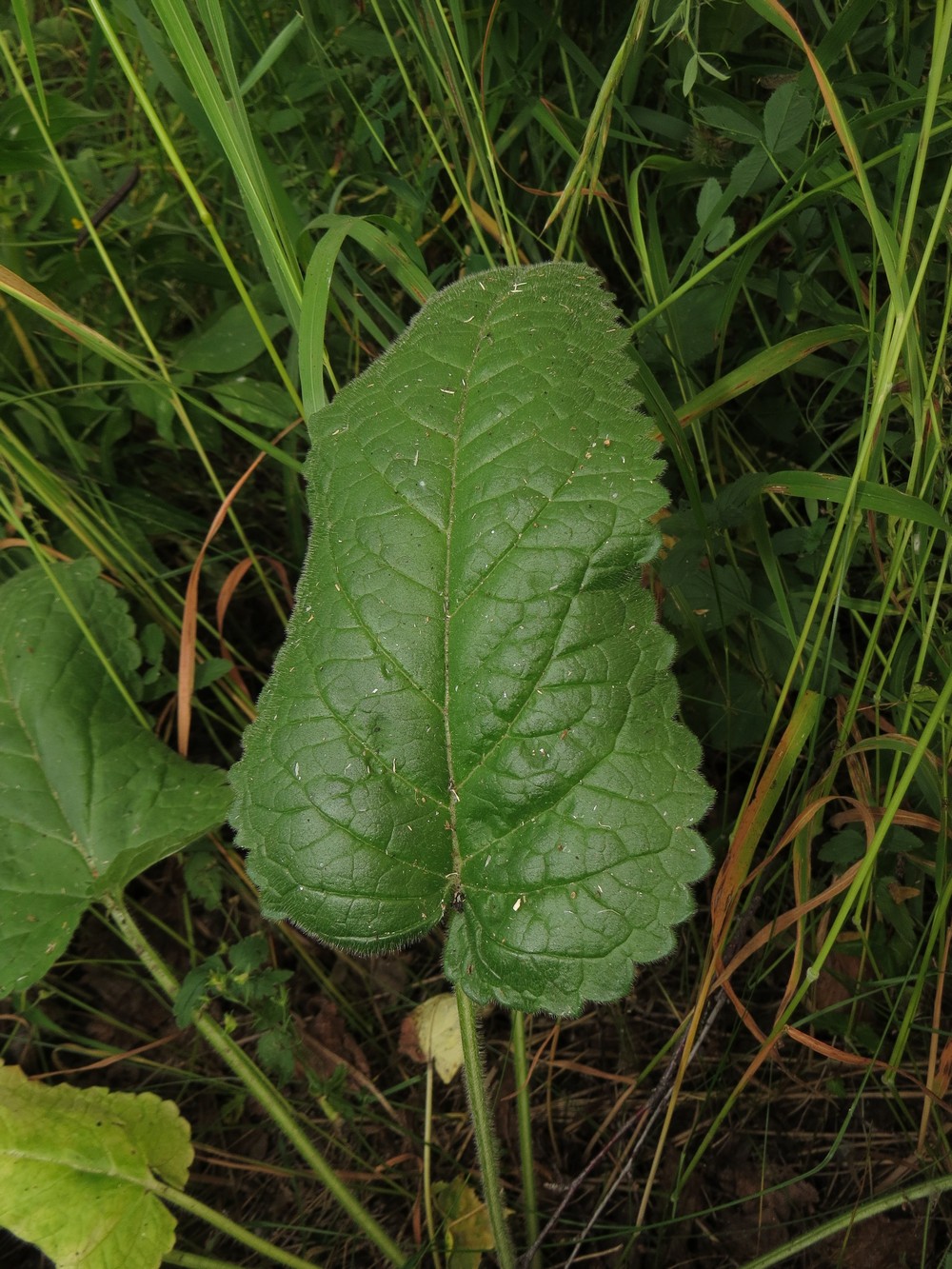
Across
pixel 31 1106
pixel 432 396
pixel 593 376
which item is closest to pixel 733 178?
pixel 593 376

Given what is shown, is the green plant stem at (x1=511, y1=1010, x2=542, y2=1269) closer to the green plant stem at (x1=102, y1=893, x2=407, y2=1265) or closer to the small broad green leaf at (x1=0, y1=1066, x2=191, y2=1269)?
the green plant stem at (x1=102, y1=893, x2=407, y2=1265)

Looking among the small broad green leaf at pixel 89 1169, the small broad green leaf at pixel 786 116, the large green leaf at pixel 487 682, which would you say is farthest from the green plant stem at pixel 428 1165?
the small broad green leaf at pixel 786 116

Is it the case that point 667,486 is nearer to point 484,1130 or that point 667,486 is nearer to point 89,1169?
point 484,1130

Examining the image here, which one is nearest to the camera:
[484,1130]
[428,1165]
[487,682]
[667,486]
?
[487,682]

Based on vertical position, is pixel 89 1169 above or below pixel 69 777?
below

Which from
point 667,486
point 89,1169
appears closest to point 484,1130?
point 89,1169

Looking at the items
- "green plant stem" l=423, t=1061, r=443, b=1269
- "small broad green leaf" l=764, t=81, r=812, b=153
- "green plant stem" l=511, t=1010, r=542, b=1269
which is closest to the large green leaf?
"green plant stem" l=511, t=1010, r=542, b=1269
